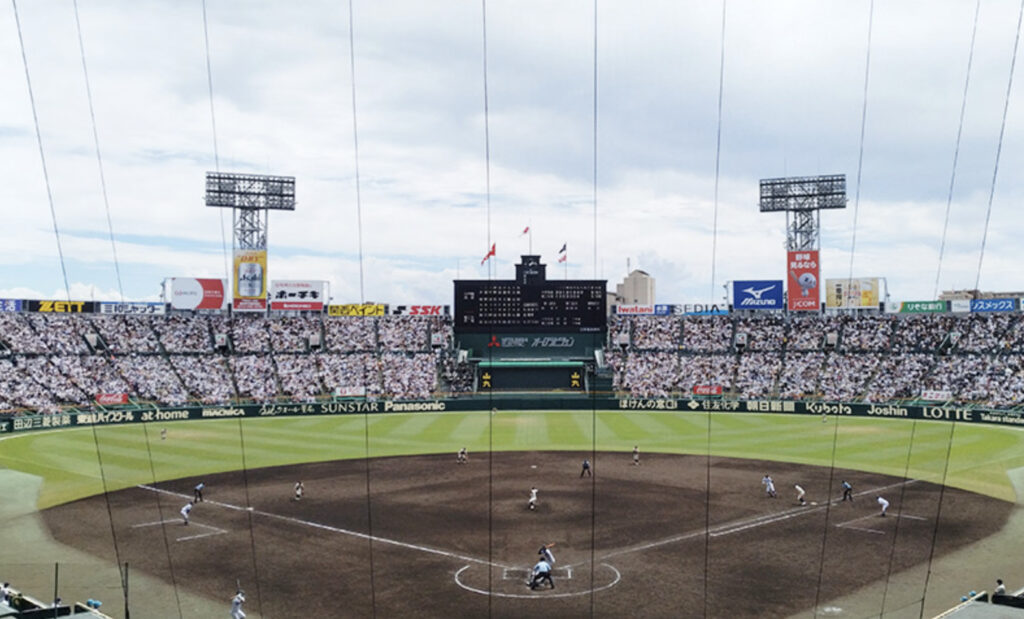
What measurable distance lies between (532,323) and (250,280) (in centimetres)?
3084

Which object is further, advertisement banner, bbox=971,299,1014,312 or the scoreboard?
the scoreboard

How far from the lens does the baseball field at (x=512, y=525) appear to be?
2158 centimetres

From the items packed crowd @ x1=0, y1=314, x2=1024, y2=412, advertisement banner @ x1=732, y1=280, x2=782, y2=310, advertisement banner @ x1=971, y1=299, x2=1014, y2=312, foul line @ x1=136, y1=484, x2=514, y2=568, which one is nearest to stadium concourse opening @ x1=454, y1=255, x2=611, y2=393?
packed crowd @ x1=0, y1=314, x2=1024, y2=412

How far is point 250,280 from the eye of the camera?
8006 cm

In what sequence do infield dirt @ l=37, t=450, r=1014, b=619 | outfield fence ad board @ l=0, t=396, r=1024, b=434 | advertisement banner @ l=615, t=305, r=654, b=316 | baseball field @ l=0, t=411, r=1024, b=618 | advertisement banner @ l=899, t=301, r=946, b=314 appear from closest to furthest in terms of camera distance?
1. infield dirt @ l=37, t=450, r=1014, b=619
2. baseball field @ l=0, t=411, r=1024, b=618
3. outfield fence ad board @ l=0, t=396, r=1024, b=434
4. advertisement banner @ l=899, t=301, r=946, b=314
5. advertisement banner @ l=615, t=305, r=654, b=316

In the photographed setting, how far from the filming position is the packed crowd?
65500 millimetres

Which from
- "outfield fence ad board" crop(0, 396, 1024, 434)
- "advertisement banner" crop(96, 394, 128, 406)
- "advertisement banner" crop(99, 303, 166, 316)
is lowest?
"outfield fence ad board" crop(0, 396, 1024, 434)

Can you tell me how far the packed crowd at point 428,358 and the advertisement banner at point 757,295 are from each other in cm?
231

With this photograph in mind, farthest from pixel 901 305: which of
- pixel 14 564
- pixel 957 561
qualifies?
pixel 14 564

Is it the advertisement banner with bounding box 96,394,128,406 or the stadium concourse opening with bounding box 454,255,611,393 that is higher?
the stadium concourse opening with bounding box 454,255,611,393

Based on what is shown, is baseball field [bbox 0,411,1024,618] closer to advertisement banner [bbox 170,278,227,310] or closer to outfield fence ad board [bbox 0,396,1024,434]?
outfield fence ad board [bbox 0,396,1024,434]

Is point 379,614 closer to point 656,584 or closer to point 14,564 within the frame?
point 656,584

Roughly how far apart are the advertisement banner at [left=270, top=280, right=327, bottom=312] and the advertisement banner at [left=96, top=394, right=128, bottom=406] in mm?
20688

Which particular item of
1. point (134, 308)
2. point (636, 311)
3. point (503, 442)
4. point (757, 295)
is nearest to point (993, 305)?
point (757, 295)
